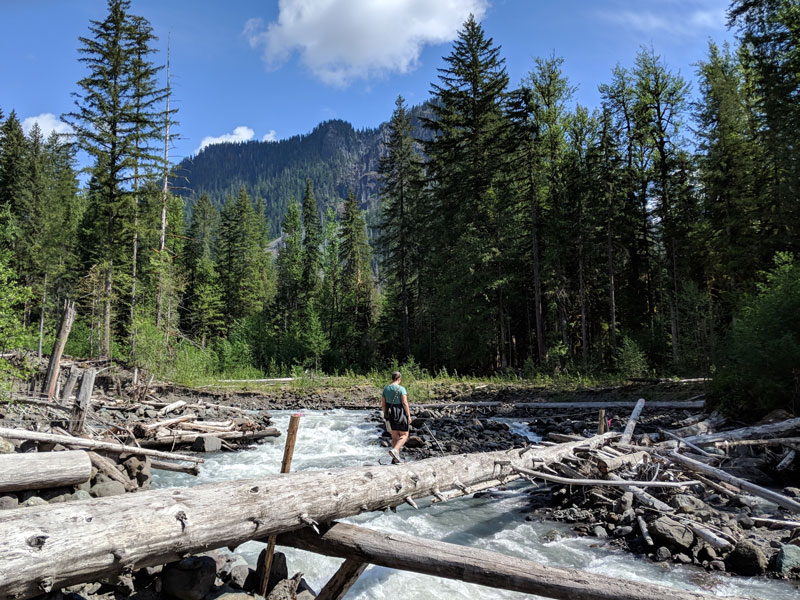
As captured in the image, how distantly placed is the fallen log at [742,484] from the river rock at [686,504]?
0.51 m

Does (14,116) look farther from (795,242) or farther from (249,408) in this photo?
(795,242)

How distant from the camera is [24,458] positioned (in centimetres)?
575

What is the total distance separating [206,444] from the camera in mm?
12141

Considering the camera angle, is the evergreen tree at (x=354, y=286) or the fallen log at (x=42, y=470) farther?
the evergreen tree at (x=354, y=286)

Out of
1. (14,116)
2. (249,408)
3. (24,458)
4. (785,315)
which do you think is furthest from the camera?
(14,116)

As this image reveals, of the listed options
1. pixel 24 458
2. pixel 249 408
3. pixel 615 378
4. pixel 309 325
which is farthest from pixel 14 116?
pixel 615 378

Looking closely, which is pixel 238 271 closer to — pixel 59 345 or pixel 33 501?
pixel 59 345

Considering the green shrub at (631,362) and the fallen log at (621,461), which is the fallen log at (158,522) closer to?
the fallen log at (621,461)

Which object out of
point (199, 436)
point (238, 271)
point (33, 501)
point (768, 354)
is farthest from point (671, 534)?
point (238, 271)

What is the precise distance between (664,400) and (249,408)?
1611 centimetres

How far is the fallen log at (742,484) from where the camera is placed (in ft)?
20.4

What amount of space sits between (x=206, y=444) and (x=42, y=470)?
6.65 meters

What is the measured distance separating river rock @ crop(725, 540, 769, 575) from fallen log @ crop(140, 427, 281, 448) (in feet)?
37.2

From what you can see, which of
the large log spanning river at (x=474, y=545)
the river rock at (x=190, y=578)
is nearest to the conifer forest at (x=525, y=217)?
the large log spanning river at (x=474, y=545)
